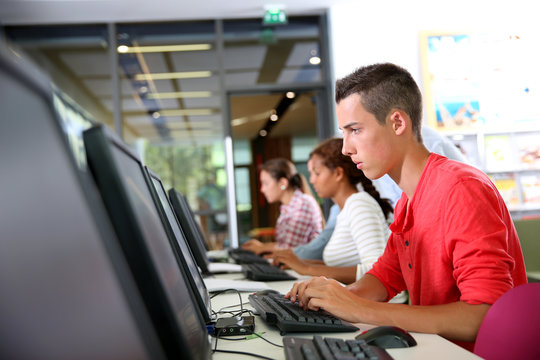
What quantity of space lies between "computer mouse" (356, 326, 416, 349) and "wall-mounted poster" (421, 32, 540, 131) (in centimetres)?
405

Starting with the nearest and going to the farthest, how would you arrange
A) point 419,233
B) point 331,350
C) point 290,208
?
A: 1. point 331,350
2. point 419,233
3. point 290,208

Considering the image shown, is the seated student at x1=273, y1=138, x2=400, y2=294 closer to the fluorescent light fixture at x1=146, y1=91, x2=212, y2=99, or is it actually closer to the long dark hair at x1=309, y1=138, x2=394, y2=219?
the long dark hair at x1=309, y1=138, x2=394, y2=219

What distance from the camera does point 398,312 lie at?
1.02 m

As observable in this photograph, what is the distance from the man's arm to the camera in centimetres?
98

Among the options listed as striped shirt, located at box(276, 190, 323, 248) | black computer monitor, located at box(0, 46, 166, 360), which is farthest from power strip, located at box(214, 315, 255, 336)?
striped shirt, located at box(276, 190, 323, 248)

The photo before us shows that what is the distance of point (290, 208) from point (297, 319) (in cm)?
274

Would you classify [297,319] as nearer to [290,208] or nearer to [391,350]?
[391,350]

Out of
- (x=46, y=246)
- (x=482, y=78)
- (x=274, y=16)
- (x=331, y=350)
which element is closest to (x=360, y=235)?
(x=331, y=350)

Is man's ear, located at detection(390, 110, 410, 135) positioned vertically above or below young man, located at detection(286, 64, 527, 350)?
above

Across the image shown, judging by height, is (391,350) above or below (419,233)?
below

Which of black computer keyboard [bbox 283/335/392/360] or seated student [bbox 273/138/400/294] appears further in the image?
seated student [bbox 273/138/400/294]

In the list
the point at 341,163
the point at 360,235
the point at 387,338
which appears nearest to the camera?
the point at 387,338

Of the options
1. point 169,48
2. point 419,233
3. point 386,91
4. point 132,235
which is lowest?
point 419,233

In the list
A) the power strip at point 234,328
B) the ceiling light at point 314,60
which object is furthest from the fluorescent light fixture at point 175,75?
the power strip at point 234,328
